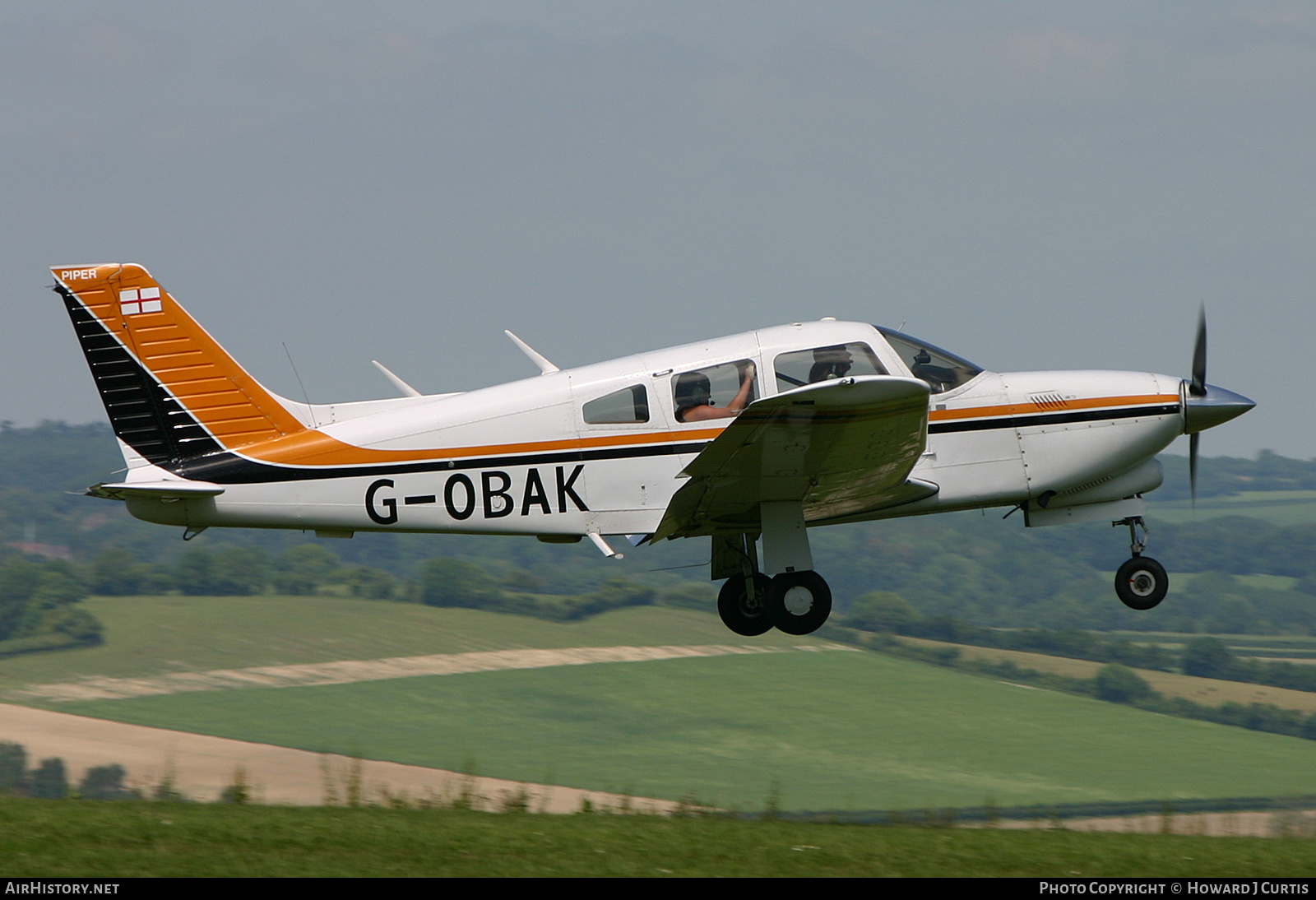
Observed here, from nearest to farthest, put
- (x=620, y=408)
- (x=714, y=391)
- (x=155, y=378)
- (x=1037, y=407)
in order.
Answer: (x=714, y=391)
(x=620, y=408)
(x=1037, y=407)
(x=155, y=378)

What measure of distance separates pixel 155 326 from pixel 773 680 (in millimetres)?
45567

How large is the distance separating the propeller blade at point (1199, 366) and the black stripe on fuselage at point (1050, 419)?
0.27 metres

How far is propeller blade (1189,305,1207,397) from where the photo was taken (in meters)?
12.1

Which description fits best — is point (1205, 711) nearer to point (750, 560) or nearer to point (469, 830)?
point (750, 560)

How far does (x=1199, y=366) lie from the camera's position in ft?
39.7

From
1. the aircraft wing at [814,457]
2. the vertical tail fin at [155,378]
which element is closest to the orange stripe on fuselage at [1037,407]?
the aircraft wing at [814,457]

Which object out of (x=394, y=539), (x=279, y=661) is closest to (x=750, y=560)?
(x=279, y=661)

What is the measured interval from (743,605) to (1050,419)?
332cm

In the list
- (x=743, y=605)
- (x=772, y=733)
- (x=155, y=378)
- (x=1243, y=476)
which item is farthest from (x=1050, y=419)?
(x=1243, y=476)

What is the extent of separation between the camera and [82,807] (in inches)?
381

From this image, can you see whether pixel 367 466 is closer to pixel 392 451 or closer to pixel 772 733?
pixel 392 451

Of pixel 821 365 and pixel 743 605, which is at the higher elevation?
pixel 821 365

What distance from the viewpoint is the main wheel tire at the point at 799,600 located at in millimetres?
11797

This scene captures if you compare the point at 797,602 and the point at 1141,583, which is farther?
the point at 1141,583
